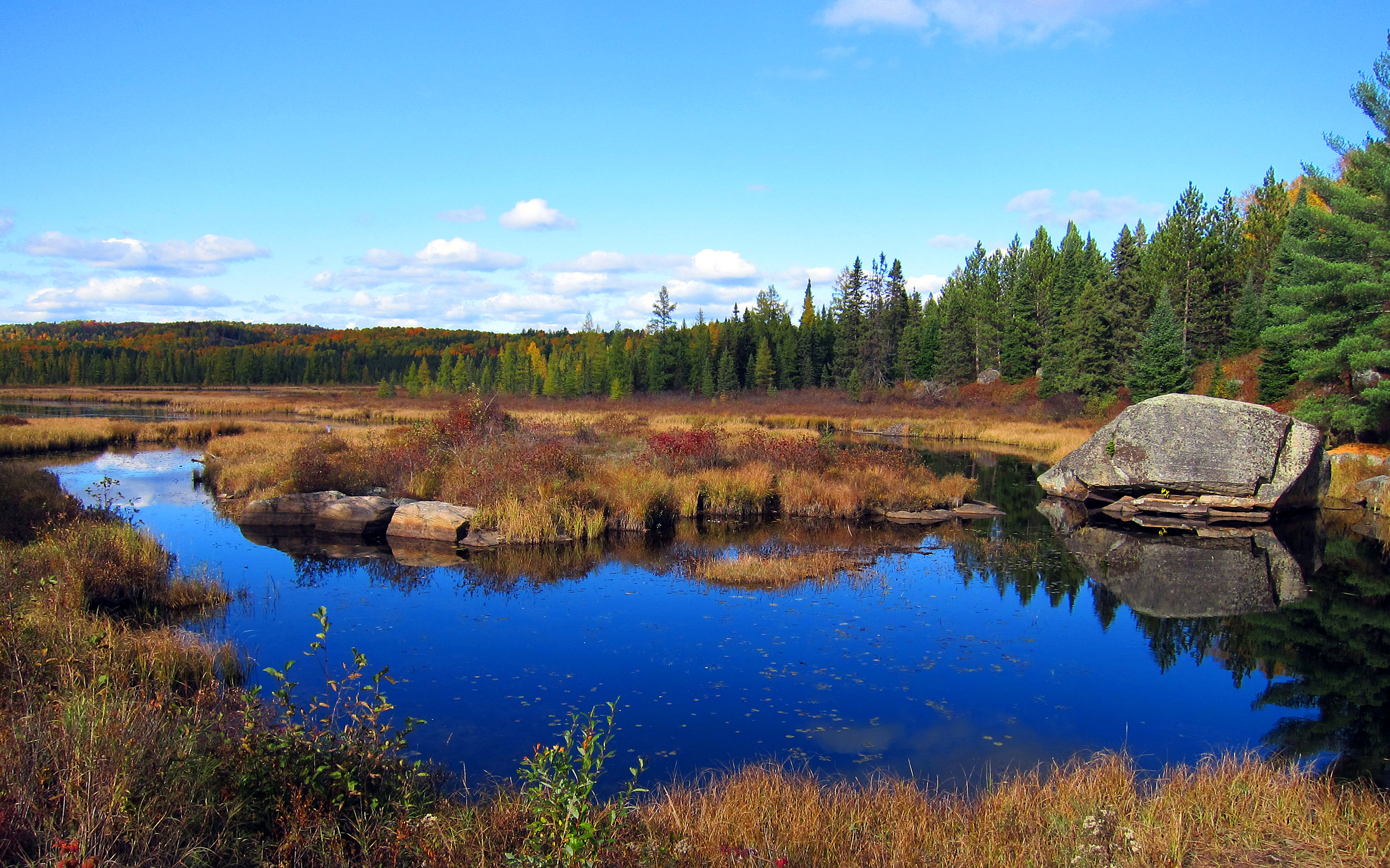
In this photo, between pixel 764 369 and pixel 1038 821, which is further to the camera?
pixel 764 369

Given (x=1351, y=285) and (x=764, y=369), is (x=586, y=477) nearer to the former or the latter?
(x=1351, y=285)

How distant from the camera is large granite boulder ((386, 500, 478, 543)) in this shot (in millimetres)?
17406

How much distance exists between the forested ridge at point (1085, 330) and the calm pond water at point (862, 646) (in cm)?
968

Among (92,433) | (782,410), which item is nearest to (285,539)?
(92,433)

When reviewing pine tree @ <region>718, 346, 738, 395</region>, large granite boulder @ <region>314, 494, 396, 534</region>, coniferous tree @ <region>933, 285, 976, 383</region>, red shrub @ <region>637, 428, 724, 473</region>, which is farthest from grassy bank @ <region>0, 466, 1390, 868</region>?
pine tree @ <region>718, 346, 738, 395</region>

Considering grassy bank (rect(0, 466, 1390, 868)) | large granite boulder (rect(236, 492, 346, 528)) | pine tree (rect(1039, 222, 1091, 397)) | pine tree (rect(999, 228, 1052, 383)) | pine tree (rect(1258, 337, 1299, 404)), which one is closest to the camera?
grassy bank (rect(0, 466, 1390, 868))

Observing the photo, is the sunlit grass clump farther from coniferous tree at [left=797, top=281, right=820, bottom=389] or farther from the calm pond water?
coniferous tree at [left=797, top=281, right=820, bottom=389]

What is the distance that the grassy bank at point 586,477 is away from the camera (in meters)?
18.4

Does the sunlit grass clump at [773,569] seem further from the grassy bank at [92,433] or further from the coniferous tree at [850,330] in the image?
the coniferous tree at [850,330]

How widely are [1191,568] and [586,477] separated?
13.4m

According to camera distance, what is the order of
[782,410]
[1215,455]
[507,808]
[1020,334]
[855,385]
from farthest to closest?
[855,385] < [1020,334] < [782,410] < [1215,455] < [507,808]

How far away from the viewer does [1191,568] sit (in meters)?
16.5

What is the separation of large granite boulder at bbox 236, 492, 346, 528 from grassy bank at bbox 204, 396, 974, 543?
0.90m

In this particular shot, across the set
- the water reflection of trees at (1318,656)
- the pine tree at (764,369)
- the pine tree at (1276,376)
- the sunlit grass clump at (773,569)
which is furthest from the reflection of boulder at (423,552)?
the pine tree at (764,369)
